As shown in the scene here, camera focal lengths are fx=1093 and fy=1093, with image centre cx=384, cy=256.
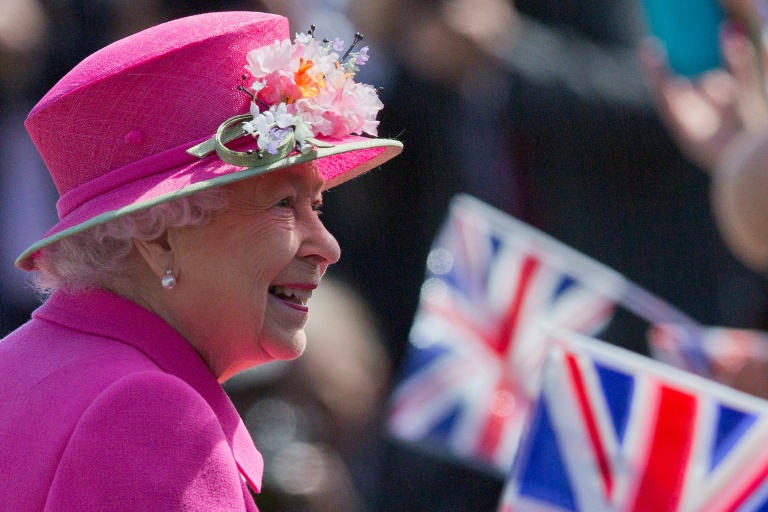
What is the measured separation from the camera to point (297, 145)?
1982 mm

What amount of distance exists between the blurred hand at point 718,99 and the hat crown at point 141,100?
225 centimetres

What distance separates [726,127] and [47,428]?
302cm

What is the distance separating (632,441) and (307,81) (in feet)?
3.53

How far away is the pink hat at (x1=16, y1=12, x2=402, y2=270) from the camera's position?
192cm

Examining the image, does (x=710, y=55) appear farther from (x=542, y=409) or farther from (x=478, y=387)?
(x=542, y=409)

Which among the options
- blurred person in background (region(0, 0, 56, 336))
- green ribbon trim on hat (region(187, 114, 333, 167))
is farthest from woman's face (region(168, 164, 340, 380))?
blurred person in background (region(0, 0, 56, 336))

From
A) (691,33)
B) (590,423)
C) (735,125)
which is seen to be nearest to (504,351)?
(735,125)

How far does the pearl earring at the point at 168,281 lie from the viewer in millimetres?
1930

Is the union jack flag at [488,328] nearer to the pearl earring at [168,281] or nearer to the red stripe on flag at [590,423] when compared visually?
the red stripe on flag at [590,423]

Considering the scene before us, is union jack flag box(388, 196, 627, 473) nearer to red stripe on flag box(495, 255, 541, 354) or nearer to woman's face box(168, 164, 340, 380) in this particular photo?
red stripe on flag box(495, 255, 541, 354)

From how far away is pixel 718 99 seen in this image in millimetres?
4090

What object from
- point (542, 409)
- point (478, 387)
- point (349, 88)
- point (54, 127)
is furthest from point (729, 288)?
point (54, 127)

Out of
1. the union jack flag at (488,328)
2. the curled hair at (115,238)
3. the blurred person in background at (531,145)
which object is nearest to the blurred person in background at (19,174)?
the blurred person in background at (531,145)

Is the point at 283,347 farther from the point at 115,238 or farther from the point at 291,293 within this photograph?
the point at 115,238
